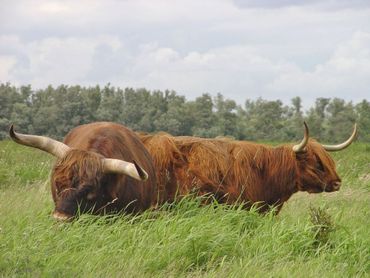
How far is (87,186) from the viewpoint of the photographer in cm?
654

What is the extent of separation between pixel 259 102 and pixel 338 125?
14145 millimetres

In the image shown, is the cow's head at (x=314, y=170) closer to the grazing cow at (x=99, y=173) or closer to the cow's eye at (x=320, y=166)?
the cow's eye at (x=320, y=166)

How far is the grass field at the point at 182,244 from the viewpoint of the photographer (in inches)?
208

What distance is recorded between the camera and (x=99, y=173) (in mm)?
6617

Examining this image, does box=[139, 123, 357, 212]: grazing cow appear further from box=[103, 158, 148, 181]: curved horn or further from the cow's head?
box=[103, 158, 148, 181]: curved horn

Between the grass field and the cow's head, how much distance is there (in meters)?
1.44

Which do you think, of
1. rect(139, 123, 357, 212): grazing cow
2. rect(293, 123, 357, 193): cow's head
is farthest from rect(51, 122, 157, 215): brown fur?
rect(293, 123, 357, 193): cow's head

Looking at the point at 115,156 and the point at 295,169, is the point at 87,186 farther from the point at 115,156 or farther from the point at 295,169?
the point at 295,169

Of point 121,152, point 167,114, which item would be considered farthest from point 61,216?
point 167,114

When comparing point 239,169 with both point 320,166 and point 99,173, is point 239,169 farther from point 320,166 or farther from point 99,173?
point 99,173

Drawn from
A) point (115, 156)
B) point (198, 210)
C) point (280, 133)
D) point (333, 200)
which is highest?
point (115, 156)

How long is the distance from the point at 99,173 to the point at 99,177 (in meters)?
0.03

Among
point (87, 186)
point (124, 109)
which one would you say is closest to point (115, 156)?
point (87, 186)

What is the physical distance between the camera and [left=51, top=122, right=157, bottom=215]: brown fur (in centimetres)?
652
